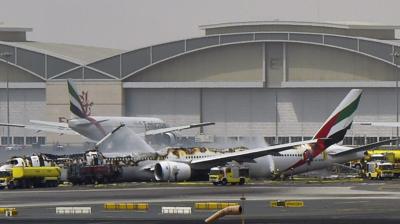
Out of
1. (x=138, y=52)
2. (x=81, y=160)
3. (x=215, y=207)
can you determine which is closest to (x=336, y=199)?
(x=215, y=207)

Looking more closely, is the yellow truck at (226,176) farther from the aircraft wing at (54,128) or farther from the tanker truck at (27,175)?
the aircraft wing at (54,128)

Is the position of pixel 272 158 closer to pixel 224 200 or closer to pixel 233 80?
pixel 224 200

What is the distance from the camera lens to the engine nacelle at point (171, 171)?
294 feet

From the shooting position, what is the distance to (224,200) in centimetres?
6669

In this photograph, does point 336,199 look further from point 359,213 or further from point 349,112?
point 349,112

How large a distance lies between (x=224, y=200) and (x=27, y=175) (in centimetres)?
2349

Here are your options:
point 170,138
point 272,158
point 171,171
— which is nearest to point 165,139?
point 170,138

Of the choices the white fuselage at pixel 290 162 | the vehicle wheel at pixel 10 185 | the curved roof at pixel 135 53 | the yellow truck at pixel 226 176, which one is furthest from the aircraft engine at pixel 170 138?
the vehicle wheel at pixel 10 185

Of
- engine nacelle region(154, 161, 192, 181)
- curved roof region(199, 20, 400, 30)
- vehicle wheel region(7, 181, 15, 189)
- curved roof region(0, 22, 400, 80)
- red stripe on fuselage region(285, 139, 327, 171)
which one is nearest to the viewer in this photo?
vehicle wheel region(7, 181, 15, 189)

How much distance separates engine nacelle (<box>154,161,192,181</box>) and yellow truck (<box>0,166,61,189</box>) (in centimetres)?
677

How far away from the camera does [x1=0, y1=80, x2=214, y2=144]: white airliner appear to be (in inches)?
5202

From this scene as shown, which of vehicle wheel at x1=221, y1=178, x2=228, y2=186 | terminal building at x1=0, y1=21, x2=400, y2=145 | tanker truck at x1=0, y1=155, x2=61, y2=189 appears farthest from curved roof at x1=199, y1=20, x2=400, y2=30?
tanker truck at x1=0, y1=155, x2=61, y2=189

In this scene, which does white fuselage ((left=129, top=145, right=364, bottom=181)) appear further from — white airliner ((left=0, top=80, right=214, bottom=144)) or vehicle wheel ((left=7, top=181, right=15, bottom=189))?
→ white airliner ((left=0, top=80, right=214, bottom=144))

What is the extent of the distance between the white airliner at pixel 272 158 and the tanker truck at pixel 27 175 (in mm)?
5762
